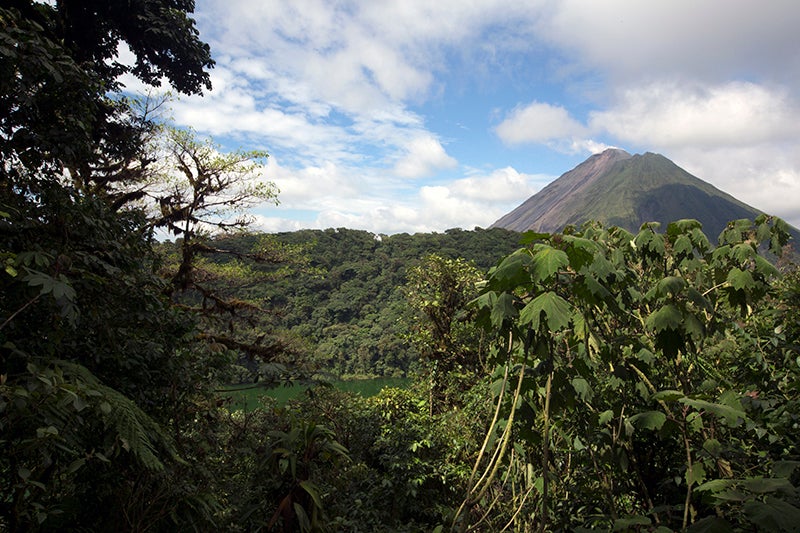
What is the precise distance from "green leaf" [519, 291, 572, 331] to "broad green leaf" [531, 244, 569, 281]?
7 centimetres

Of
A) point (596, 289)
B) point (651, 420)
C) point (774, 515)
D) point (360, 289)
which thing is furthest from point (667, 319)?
point (360, 289)

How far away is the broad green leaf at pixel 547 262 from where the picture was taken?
4.13ft

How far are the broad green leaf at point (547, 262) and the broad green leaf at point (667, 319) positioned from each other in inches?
27.3

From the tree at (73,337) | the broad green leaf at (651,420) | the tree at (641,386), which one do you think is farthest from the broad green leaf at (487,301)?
the tree at (73,337)

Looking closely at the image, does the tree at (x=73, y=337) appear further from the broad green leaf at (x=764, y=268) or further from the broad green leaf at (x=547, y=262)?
the broad green leaf at (x=764, y=268)

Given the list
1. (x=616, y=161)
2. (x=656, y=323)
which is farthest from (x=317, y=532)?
(x=616, y=161)

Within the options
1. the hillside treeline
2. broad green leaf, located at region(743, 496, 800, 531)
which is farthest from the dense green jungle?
the hillside treeline

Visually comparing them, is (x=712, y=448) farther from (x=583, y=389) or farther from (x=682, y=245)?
(x=682, y=245)

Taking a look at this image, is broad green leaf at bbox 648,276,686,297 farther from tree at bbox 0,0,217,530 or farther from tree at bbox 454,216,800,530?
tree at bbox 0,0,217,530

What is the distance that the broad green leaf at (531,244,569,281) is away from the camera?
1257 mm

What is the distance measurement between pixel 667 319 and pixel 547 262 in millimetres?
757

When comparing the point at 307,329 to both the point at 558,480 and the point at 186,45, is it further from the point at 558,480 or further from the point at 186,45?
the point at 558,480

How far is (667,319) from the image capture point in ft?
5.46

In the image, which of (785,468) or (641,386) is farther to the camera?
(641,386)
